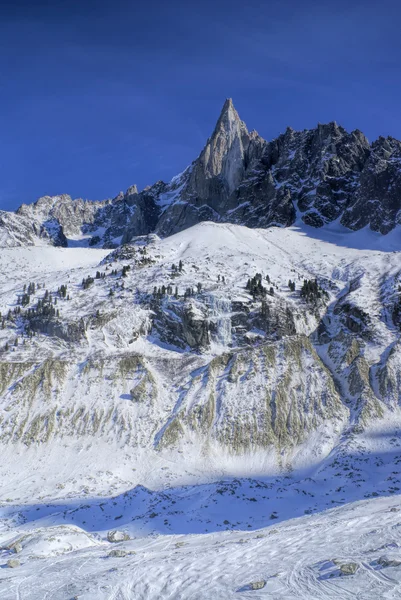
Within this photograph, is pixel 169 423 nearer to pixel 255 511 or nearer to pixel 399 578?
pixel 255 511

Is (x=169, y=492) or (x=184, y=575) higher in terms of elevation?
(x=184, y=575)

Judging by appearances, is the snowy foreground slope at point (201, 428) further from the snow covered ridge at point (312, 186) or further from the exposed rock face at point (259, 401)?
the snow covered ridge at point (312, 186)

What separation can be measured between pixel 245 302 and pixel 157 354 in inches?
742

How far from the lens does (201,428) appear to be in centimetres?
6475

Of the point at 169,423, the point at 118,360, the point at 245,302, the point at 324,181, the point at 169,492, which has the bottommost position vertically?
the point at 169,492

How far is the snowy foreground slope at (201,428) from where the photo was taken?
70.0ft

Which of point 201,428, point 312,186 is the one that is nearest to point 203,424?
point 201,428

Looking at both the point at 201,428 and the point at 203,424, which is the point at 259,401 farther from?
the point at 201,428

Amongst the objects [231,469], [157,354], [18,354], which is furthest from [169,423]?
[18,354]

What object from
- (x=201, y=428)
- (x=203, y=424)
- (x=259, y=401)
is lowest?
(x=201, y=428)

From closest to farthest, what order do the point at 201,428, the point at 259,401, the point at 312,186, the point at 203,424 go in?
the point at 201,428, the point at 203,424, the point at 259,401, the point at 312,186

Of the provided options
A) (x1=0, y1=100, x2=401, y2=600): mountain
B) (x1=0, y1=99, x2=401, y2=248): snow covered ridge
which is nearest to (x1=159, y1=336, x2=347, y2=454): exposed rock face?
(x1=0, y1=100, x2=401, y2=600): mountain

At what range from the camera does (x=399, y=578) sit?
53.1 feet

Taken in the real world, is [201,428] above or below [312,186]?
below
